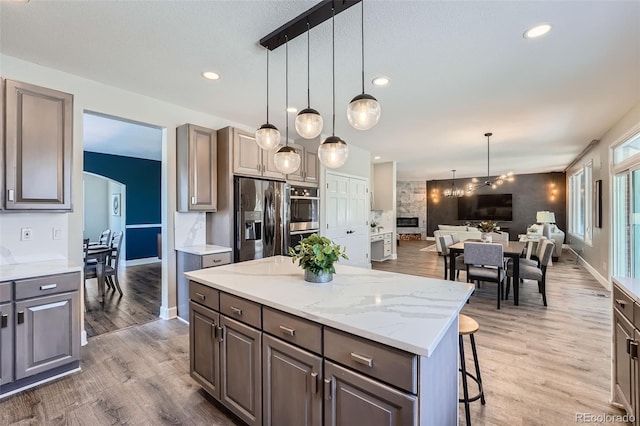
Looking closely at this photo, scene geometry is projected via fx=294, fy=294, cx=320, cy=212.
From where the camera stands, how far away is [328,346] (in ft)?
4.21

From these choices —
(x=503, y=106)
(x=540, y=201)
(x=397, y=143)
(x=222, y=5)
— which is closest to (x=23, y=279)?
(x=222, y=5)

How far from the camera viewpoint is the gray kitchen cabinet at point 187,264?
10.6ft

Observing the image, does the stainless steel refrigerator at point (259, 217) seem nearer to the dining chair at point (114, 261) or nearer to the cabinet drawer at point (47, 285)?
the cabinet drawer at point (47, 285)

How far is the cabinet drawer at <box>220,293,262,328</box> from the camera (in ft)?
5.24

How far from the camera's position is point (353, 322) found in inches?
48.0

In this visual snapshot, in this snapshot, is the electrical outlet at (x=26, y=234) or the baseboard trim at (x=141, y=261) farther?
the baseboard trim at (x=141, y=261)

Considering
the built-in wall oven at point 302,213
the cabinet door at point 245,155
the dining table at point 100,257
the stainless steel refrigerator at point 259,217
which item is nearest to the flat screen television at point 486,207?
the built-in wall oven at point 302,213

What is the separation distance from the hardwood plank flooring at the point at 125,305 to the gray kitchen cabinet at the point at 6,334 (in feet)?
3.43

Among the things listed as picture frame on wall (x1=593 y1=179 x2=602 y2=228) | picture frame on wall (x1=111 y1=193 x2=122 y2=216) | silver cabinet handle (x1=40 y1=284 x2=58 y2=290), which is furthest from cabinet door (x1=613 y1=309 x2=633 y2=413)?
picture frame on wall (x1=111 y1=193 x2=122 y2=216)

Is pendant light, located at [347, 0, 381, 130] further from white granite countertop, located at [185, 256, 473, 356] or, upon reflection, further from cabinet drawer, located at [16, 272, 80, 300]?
cabinet drawer, located at [16, 272, 80, 300]

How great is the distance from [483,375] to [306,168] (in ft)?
10.8

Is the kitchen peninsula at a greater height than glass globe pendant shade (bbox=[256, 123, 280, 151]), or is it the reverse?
glass globe pendant shade (bbox=[256, 123, 280, 151])

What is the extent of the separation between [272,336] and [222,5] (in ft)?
6.63

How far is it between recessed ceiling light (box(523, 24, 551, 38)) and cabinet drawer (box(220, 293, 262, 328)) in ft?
8.62
